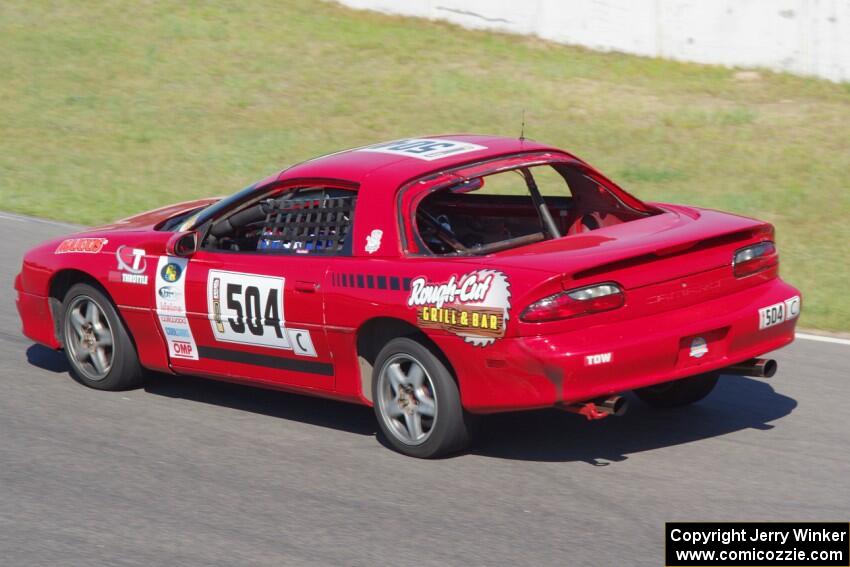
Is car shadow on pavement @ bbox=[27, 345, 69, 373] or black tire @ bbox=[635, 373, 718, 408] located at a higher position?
black tire @ bbox=[635, 373, 718, 408]

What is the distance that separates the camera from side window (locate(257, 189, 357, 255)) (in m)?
6.52

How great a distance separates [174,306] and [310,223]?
0.98 metres

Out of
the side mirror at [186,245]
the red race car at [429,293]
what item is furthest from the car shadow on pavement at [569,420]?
the side mirror at [186,245]

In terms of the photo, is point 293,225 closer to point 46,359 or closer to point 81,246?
point 81,246

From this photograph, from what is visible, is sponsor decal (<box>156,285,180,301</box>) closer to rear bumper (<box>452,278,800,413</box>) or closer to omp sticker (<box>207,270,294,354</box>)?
omp sticker (<box>207,270,294,354</box>)

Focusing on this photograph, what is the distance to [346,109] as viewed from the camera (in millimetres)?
16172

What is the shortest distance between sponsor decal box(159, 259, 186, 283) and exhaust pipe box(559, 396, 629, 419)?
2429 millimetres

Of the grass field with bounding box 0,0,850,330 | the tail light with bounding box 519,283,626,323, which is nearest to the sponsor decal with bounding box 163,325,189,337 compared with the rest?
the tail light with bounding box 519,283,626,323

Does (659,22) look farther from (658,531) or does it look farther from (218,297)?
(658,531)

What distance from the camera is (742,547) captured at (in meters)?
5.11

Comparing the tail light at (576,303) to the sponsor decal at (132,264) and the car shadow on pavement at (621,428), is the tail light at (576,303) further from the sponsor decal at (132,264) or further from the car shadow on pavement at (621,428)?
the sponsor decal at (132,264)

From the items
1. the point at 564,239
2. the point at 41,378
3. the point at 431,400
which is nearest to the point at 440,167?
the point at 564,239

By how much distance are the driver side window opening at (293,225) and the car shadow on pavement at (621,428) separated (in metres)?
1.29

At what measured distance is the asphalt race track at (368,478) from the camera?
516 centimetres
